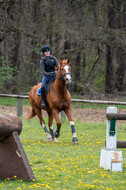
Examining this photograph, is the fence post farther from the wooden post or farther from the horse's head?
the wooden post

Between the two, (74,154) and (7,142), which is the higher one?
(7,142)

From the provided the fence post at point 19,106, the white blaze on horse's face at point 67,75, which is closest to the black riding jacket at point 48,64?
the white blaze on horse's face at point 67,75

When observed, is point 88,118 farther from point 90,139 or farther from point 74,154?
point 74,154

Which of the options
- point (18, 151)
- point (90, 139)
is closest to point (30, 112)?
point (90, 139)

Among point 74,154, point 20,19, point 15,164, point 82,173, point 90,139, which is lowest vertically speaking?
point 90,139

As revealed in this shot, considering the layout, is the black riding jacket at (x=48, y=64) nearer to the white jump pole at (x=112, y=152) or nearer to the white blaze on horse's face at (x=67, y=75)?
the white blaze on horse's face at (x=67, y=75)

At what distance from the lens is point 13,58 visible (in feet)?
92.1

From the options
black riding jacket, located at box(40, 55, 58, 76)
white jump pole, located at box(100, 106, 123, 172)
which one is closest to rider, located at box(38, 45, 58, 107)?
black riding jacket, located at box(40, 55, 58, 76)

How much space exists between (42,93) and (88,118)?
7.54m

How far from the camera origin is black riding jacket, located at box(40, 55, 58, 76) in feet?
36.7

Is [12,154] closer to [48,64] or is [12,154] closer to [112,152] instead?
[112,152]

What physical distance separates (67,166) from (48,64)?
4.81 metres

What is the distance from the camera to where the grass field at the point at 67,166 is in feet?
18.4

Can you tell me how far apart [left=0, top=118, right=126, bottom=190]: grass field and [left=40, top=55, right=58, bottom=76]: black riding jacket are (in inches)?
85.4
